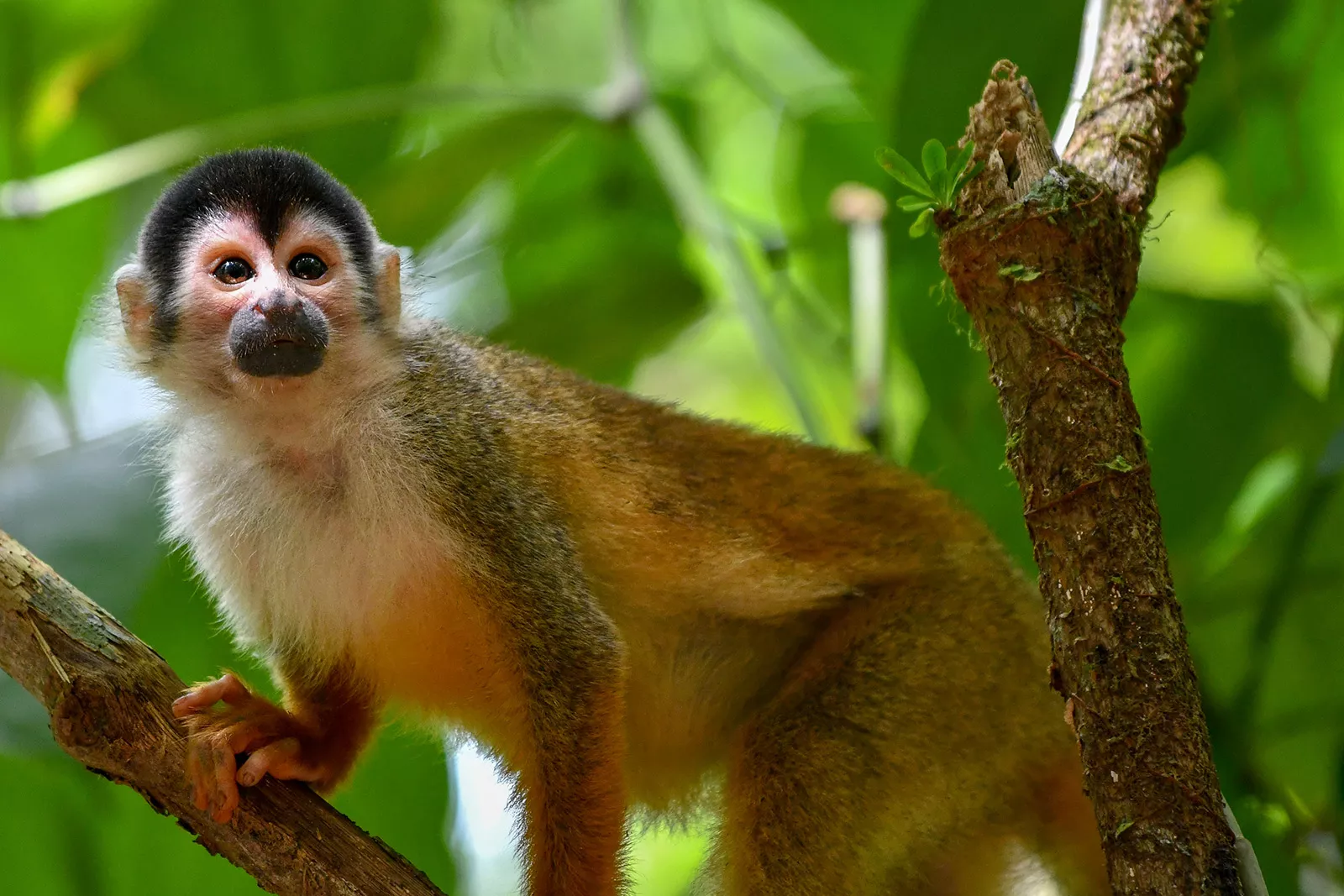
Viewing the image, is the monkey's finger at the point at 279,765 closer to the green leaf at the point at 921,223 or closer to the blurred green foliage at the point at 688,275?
the blurred green foliage at the point at 688,275

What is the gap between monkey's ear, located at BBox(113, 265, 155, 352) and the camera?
3.39 meters

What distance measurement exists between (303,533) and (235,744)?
57cm

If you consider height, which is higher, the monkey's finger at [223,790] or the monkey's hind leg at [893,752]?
the monkey's finger at [223,790]

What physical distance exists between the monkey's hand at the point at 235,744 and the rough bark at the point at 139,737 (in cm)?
3

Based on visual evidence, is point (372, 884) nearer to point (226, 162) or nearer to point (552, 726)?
point (552, 726)

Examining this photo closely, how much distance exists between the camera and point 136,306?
3.41 metres

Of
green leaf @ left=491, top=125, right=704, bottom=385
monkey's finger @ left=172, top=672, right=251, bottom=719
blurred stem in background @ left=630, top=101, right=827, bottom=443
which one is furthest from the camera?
green leaf @ left=491, top=125, right=704, bottom=385

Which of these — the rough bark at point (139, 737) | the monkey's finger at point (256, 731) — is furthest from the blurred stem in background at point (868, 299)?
the rough bark at point (139, 737)

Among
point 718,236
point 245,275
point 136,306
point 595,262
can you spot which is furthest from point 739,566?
point 595,262

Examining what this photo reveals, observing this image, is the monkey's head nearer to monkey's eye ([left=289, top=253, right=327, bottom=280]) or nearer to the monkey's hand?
monkey's eye ([left=289, top=253, right=327, bottom=280])

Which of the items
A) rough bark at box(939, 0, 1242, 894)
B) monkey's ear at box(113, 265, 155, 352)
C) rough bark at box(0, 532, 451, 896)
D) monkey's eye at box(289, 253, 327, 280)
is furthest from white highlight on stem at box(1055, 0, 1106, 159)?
monkey's ear at box(113, 265, 155, 352)

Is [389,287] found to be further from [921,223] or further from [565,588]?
[921,223]

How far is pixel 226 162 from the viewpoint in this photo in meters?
3.27

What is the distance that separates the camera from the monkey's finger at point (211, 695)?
9.23 ft
